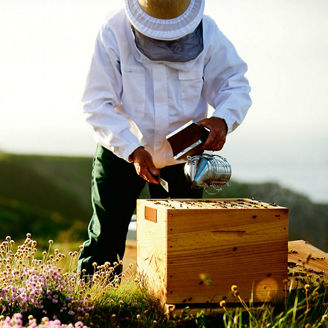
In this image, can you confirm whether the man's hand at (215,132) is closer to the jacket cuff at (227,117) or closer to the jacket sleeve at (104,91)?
the jacket cuff at (227,117)

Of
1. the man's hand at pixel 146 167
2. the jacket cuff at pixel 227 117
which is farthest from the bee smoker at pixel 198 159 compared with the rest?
the jacket cuff at pixel 227 117

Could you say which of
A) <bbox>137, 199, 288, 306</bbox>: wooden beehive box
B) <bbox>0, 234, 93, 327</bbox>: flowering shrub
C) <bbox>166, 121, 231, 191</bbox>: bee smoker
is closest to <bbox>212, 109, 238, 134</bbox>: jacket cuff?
<bbox>166, 121, 231, 191</bbox>: bee smoker

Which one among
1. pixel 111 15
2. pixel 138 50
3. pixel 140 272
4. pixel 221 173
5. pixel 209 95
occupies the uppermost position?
pixel 111 15

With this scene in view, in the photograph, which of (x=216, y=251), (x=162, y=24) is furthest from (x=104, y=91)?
(x=216, y=251)

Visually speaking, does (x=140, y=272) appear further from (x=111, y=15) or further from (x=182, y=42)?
(x=111, y=15)

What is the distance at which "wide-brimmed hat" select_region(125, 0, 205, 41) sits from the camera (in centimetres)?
328

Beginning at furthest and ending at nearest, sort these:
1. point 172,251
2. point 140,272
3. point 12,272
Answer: point 140,272 < point 12,272 < point 172,251

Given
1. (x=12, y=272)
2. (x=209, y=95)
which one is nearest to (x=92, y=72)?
(x=209, y=95)

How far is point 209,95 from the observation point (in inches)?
149

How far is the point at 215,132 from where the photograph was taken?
3.27 meters

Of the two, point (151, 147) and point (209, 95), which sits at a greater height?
point (209, 95)

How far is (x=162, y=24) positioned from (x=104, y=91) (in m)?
0.54

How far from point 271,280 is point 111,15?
185cm

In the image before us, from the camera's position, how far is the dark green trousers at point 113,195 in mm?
3662
